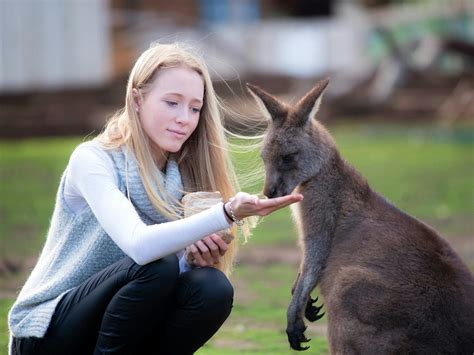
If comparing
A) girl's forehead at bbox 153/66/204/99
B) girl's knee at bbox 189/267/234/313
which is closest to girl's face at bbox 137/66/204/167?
girl's forehead at bbox 153/66/204/99

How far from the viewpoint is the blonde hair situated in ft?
12.3

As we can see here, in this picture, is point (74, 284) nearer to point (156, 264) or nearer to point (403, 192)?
point (156, 264)

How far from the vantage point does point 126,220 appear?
347 cm

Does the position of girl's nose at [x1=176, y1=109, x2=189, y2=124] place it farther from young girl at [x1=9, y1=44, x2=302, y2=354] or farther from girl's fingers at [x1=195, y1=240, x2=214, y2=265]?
girl's fingers at [x1=195, y1=240, x2=214, y2=265]

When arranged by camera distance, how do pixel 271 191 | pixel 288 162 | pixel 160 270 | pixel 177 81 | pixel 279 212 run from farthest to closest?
1. pixel 279 212
2. pixel 288 162
3. pixel 271 191
4. pixel 177 81
5. pixel 160 270

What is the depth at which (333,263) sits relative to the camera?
158 inches

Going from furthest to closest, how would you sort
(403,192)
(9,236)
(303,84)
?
1. (303,84)
2. (403,192)
3. (9,236)

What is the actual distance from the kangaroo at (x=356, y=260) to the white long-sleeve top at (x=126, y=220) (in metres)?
0.66

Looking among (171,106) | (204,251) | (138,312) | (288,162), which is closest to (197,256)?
(204,251)

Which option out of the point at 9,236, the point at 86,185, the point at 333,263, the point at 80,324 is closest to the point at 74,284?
the point at 80,324

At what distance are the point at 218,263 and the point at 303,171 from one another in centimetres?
61

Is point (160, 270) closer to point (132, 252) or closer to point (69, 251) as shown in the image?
point (132, 252)

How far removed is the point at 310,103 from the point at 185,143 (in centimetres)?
54

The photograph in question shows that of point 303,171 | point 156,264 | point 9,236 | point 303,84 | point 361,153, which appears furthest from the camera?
point 303,84
